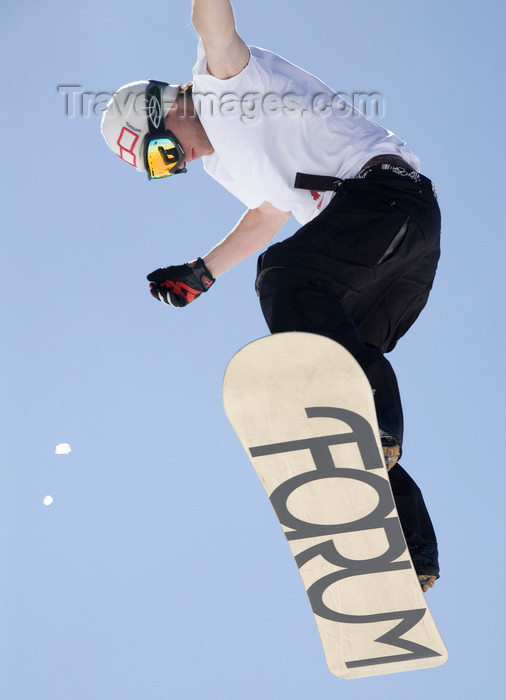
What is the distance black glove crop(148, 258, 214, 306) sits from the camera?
458 centimetres

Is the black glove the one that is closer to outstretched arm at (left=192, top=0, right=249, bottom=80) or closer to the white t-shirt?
the white t-shirt

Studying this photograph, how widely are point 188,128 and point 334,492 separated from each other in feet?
6.50

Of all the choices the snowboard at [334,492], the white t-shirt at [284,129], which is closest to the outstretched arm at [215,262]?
the white t-shirt at [284,129]

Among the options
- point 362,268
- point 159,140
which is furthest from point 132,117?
point 362,268

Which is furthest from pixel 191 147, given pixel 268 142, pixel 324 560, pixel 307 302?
pixel 324 560

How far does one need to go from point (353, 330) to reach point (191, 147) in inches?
57.5

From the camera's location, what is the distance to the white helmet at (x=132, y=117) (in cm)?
410

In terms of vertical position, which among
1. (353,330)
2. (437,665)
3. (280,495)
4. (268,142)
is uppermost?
(268,142)

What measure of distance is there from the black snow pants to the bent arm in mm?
1105

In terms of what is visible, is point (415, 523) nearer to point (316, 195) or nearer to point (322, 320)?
point (322, 320)

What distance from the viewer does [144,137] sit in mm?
4211

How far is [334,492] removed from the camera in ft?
11.1

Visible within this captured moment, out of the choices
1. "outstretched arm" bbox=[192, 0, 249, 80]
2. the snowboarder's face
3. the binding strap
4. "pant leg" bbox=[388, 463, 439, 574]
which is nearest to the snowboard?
"pant leg" bbox=[388, 463, 439, 574]

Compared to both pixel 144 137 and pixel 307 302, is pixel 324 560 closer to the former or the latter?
pixel 307 302
